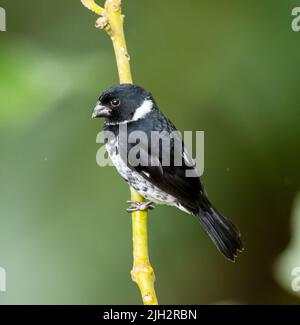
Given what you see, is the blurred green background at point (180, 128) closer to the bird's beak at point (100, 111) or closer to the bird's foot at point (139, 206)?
the bird's beak at point (100, 111)

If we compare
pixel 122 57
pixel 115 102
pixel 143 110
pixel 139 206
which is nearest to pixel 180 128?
pixel 143 110

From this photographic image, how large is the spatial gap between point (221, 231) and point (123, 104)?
82 centimetres

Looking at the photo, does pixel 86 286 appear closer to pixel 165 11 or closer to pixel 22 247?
pixel 22 247

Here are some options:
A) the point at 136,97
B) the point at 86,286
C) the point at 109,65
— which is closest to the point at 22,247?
the point at 86,286

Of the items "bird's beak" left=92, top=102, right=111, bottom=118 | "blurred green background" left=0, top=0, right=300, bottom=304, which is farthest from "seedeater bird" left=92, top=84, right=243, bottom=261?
"blurred green background" left=0, top=0, right=300, bottom=304

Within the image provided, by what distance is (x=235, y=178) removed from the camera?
4.24 metres

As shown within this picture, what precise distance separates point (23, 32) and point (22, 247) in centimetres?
155

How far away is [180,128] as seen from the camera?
428 cm

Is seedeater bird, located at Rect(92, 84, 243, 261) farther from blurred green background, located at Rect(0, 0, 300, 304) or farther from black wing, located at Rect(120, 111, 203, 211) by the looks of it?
blurred green background, located at Rect(0, 0, 300, 304)

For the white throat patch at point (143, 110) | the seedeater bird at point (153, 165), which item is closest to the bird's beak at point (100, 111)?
the seedeater bird at point (153, 165)

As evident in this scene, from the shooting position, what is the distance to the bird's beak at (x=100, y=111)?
353cm

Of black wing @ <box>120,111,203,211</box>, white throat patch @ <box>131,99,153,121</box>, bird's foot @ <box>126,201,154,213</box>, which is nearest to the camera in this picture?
bird's foot @ <box>126,201,154,213</box>

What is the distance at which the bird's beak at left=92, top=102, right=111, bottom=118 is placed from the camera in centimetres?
353

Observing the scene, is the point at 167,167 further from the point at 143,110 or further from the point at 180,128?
the point at 180,128
